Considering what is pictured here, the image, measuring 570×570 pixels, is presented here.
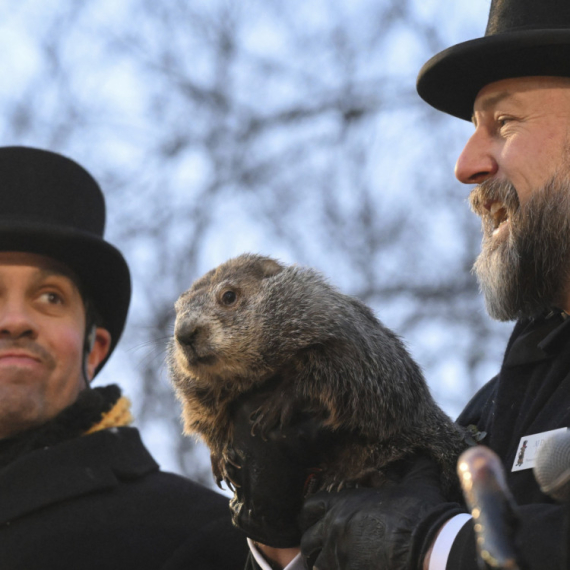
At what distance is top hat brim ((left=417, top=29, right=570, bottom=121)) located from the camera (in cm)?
231

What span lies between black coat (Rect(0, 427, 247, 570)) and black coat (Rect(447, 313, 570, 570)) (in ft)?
3.76

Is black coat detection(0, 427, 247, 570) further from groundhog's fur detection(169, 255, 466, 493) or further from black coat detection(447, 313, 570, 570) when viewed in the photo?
black coat detection(447, 313, 570, 570)

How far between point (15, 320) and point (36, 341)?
13 cm

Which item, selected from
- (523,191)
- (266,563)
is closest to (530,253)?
(523,191)

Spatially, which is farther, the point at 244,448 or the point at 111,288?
the point at 111,288

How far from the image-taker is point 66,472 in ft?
10.4

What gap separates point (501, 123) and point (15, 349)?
7.14 ft

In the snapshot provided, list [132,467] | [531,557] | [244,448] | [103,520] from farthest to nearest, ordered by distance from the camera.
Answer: [132,467] < [103,520] < [244,448] < [531,557]

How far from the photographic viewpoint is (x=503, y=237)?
8.10 feet

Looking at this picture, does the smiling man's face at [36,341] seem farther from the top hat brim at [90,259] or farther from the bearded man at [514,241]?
the bearded man at [514,241]

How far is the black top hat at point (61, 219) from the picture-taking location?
3.48m

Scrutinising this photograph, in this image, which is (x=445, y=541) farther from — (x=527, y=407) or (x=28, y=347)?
(x=28, y=347)

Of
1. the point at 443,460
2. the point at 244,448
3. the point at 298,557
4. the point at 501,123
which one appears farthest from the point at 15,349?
the point at 501,123

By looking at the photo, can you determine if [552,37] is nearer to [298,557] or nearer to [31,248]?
[298,557]
